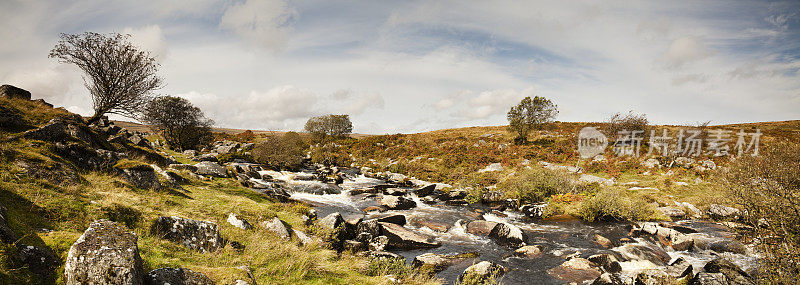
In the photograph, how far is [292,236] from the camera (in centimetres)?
1075

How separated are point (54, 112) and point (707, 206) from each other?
44.2 m

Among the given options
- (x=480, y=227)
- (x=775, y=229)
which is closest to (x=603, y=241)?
(x=480, y=227)

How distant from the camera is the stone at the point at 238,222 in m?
10.0

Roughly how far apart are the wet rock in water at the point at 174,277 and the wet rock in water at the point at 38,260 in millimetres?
1314

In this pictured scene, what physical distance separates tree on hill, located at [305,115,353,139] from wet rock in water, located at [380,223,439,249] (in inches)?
2249

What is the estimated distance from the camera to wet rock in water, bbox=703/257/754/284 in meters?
9.38

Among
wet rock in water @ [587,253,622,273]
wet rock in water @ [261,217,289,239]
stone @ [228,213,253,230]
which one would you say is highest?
stone @ [228,213,253,230]

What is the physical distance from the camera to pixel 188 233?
7645 millimetres

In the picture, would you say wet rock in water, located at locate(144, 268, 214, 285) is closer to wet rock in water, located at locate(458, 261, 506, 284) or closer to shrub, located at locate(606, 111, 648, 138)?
wet rock in water, located at locate(458, 261, 506, 284)

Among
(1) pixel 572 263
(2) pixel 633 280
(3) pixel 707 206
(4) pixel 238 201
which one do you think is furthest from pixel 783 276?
(3) pixel 707 206

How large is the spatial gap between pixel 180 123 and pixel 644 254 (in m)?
58.5

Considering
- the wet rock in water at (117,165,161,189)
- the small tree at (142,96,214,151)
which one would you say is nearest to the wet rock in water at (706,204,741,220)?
the wet rock in water at (117,165,161,189)

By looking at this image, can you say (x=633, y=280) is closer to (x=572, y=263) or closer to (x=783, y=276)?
(x=572, y=263)

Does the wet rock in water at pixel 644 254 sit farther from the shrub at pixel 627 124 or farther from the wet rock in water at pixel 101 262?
the shrub at pixel 627 124
